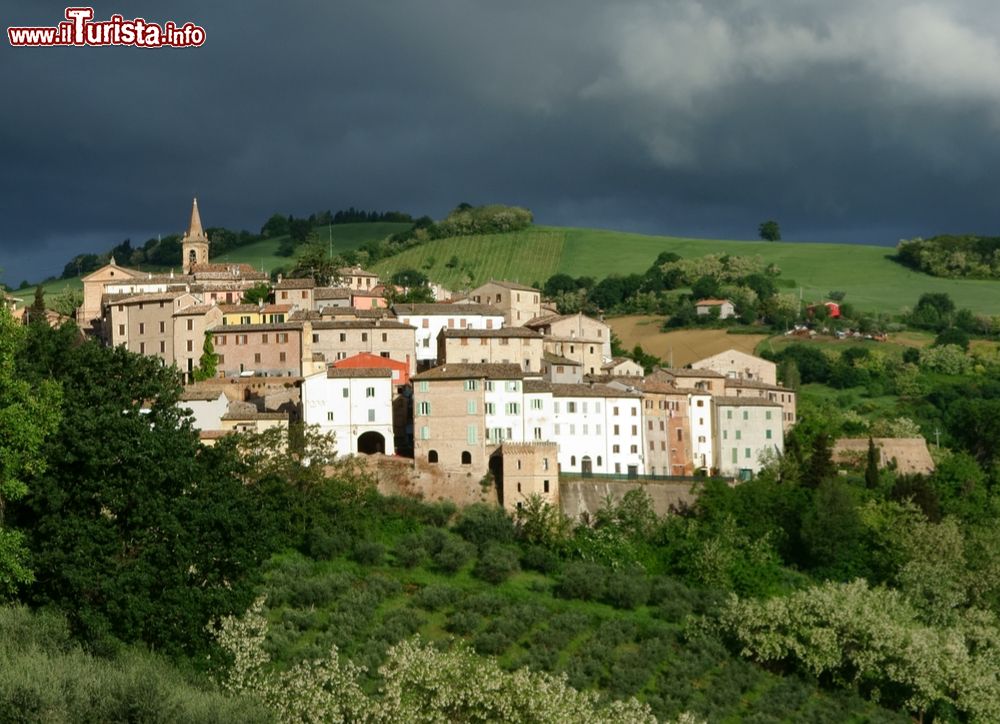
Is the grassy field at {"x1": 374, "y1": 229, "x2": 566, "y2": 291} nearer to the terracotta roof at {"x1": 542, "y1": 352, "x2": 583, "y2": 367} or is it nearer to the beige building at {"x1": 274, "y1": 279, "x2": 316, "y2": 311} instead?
the beige building at {"x1": 274, "y1": 279, "x2": 316, "y2": 311}

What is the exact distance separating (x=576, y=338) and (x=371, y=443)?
70.8 feet

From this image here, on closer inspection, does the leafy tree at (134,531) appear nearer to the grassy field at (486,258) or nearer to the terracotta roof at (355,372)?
A: the terracotta roof at (355,372)

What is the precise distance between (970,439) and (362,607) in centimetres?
4843

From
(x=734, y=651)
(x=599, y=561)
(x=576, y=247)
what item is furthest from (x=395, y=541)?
(x=576, y=247)

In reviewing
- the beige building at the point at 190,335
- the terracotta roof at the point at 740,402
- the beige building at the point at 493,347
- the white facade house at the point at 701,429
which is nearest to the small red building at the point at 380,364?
the beige building at the point at 493,347

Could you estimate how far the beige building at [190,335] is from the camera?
83.9 meters

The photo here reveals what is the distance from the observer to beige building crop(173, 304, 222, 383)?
275 ft

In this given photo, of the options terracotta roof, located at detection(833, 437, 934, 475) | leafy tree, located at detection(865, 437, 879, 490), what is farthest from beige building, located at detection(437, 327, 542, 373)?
leafy tree, located at detection(865, 437, 879, 490)

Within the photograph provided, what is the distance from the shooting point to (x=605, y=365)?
91.4 m

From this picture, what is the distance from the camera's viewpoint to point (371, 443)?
73062mm

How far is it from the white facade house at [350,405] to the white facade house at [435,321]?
1509cm

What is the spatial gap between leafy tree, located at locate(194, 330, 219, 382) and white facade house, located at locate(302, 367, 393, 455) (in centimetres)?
1194

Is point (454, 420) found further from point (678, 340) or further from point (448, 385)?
point (678, 340)

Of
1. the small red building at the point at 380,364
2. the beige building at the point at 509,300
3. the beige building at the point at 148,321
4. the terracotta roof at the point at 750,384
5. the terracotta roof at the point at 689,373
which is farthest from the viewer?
the beige building at the point at 509,300
